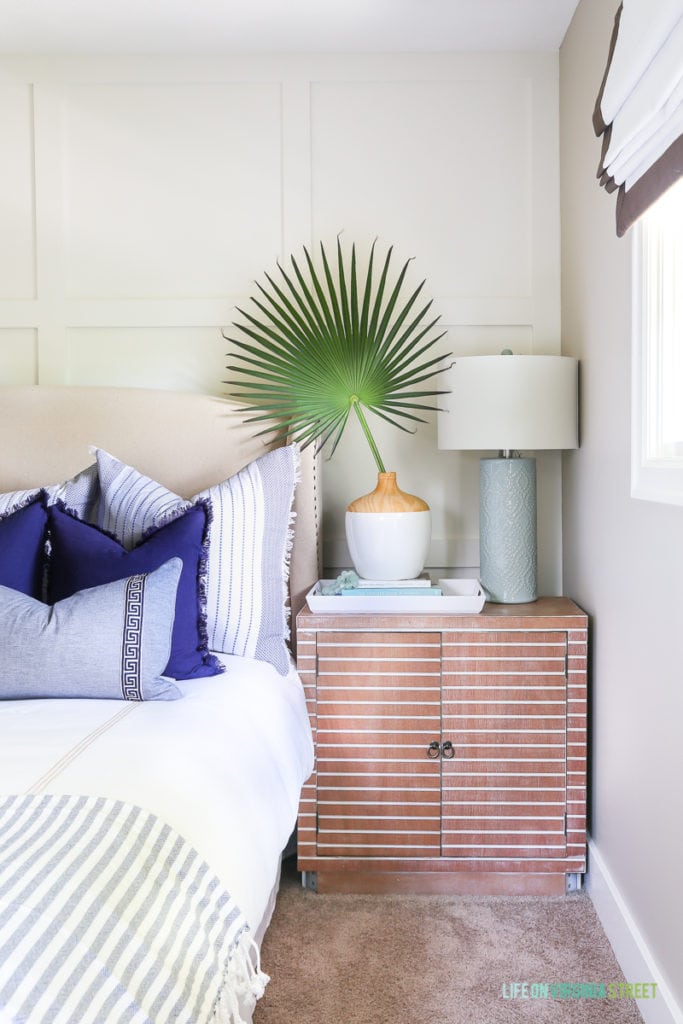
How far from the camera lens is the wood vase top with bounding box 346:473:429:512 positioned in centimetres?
240

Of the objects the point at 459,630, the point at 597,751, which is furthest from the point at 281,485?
the point at 597,751

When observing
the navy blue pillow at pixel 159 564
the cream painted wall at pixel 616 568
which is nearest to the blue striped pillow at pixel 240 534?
the navy blue pillow at pixel 159 564

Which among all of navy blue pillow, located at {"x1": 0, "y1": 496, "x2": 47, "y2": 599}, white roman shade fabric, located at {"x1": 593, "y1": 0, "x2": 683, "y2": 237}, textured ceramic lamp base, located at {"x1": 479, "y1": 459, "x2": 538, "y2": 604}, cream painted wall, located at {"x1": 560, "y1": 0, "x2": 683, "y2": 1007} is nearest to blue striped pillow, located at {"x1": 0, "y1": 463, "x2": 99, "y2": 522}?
navy blue pillow, located at {"x1": 0, "y1": 496, "x2": 47, "y2": 599}

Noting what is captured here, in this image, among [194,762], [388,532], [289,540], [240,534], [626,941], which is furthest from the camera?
[388,532]

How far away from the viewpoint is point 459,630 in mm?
2230

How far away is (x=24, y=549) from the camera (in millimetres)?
1969

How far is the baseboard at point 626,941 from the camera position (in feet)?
5.30

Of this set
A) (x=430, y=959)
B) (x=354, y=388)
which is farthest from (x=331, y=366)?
(x=430, y=959)

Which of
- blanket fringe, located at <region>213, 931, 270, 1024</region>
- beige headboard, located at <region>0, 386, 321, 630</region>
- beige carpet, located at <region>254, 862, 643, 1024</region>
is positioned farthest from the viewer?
beige headboard, located at <region>0, 386, 321, 630</region>

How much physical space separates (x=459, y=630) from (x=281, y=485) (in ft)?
2.04

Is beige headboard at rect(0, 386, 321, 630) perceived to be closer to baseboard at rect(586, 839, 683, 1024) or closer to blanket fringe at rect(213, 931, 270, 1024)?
baseboard at rect(586, 839, 683, 1024)

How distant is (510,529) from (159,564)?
104cm

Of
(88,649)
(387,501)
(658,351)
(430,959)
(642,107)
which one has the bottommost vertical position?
(430,959)

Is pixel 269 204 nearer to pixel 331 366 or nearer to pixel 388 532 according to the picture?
pixel 331 366
